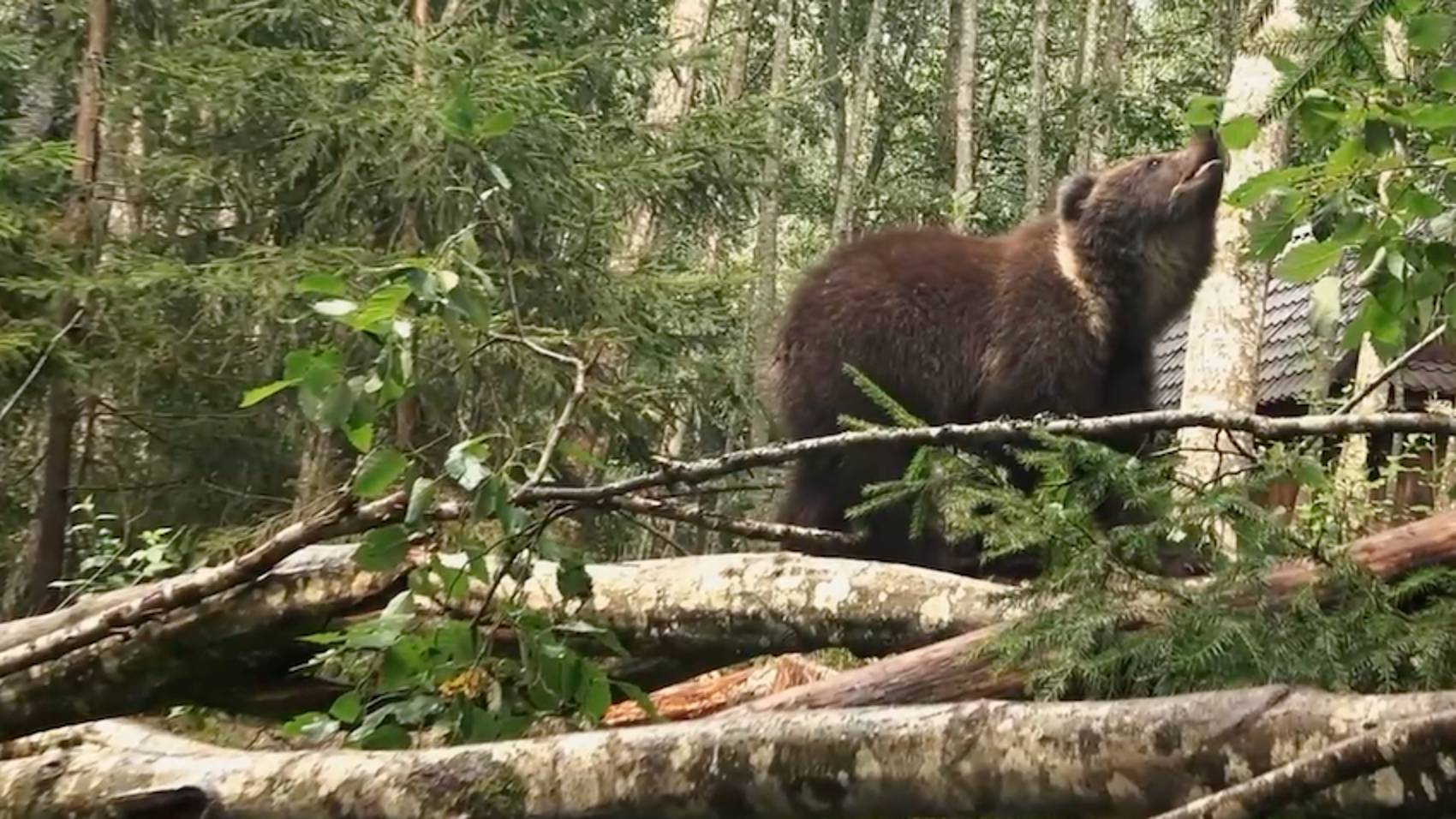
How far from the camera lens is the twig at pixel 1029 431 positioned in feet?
9.17

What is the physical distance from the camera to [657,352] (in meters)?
10.4

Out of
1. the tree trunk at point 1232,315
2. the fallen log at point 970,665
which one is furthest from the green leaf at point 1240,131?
the tree trunk at point 1232,315

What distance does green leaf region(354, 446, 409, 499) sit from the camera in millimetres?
3123

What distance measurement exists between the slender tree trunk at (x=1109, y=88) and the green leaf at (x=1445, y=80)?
49.1 ft

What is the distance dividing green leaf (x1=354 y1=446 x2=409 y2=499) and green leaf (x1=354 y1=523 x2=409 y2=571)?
0.29 ft

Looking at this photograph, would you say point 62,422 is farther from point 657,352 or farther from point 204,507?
point 657,352

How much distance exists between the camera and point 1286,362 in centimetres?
1366

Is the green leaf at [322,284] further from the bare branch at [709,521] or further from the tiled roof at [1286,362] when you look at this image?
the tiled roof at [1286,362]

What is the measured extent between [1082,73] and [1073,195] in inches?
538

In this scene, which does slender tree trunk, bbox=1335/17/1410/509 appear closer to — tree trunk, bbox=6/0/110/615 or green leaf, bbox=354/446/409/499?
green leaf, bbox=354/446/409/499

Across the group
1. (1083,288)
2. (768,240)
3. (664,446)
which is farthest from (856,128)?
(1083,288)

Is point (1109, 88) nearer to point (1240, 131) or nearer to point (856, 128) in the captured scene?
point (856, 128)

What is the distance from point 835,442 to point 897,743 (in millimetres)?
946

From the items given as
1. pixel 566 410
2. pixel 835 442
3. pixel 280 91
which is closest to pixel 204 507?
pixel 280 91
